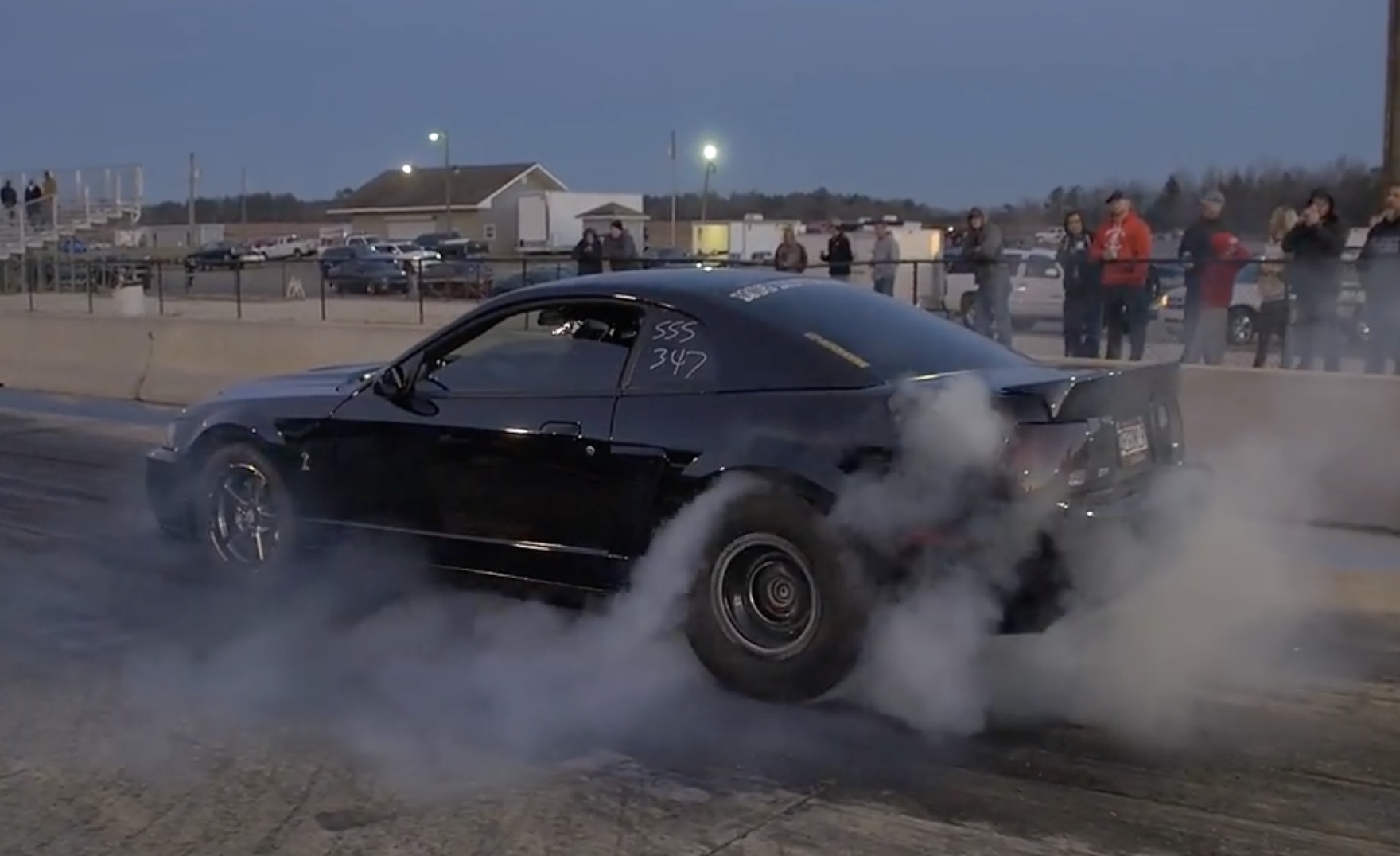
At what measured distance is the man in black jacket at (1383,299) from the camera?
416 inches

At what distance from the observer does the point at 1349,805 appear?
5023mm

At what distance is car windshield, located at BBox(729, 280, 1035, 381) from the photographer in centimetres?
628

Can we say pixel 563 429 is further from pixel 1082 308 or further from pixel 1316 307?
pixel 1082 308

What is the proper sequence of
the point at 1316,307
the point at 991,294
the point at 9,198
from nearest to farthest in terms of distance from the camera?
the point at 1316,307 < the point at 991,294 < the point at 9,198

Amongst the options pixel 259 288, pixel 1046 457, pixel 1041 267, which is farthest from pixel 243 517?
pixel 259 288

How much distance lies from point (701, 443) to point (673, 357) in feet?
1.36

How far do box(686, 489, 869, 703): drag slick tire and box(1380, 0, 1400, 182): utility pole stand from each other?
22.1ft

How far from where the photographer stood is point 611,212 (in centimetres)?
6106

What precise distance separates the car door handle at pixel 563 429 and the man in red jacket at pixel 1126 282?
7125 mm

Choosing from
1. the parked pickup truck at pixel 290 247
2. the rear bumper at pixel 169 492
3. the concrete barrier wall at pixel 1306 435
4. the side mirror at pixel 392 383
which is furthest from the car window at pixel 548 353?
the parked pickup truck at pixel 290 247

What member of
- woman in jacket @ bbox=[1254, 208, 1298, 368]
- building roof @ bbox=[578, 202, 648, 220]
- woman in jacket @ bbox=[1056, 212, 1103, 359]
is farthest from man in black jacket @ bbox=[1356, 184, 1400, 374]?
building roof @ bbox=[578, 202, 648, 220]

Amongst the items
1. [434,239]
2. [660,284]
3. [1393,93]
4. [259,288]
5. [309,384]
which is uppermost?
[1393,93]

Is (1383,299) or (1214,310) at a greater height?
(1383,299)

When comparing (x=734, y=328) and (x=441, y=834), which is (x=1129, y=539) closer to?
(x=734, y=328)
